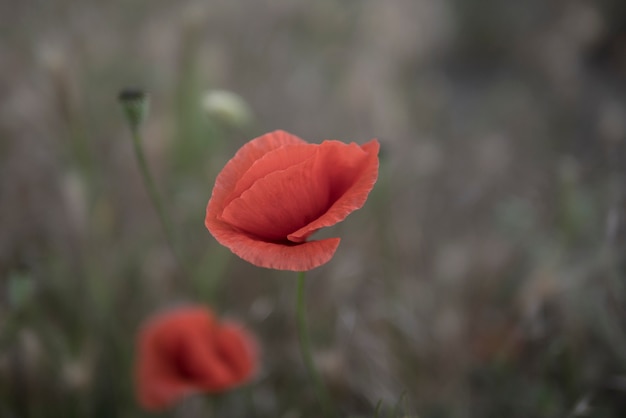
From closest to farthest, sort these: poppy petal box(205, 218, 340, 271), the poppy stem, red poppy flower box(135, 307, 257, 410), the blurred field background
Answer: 1. poppy petal box(205, 218, 340, 271)
2. the poppy stem
3. red poppy flower box(135, 307, 257, 410)
4. the blurred field background

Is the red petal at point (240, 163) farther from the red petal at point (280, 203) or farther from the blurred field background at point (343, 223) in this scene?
the blurred field background at point (343, 223)

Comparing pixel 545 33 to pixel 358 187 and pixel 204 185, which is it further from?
pixel 358 187

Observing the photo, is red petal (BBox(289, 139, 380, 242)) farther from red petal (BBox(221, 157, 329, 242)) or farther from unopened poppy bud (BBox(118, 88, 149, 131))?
unopened poppy bud (BBox(118, 88, 149, 131))

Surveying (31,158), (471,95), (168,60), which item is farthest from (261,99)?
(471,95)

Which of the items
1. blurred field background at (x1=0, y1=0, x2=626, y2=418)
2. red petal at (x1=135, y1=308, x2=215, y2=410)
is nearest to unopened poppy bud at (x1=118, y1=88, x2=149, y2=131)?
blurred field background at (x1=0, y1=0, x2=626, y2=418)

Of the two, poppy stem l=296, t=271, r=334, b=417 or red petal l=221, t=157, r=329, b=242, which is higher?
red petal l=221, t=157, r=329, b=242

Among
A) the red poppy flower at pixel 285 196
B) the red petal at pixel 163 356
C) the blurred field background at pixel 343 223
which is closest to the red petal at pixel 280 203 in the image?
the red poppy flower at pixel 285 196
